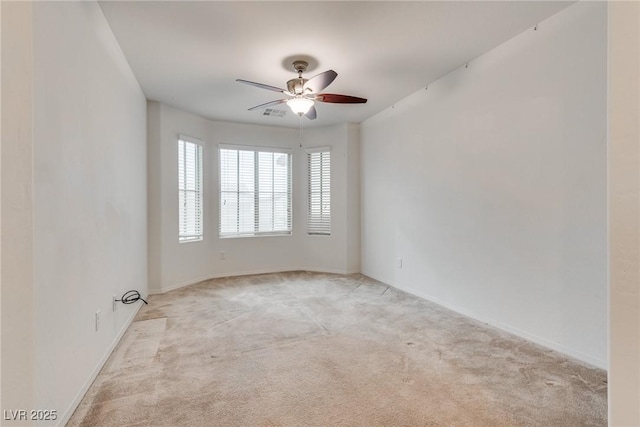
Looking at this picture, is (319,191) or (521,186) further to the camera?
(319,191)

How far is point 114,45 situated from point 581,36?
12.2ft

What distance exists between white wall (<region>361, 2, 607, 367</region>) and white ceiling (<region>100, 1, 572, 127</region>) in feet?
1.02

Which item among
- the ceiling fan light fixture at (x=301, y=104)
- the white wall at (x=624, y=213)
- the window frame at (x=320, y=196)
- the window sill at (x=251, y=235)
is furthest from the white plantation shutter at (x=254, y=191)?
the white wall at (x=624, y=213)

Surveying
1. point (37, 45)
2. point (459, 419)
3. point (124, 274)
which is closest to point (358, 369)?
point (459, 419)

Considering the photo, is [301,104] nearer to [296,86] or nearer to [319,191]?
[296,86]

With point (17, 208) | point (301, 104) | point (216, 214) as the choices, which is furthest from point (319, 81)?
point (216, 214)

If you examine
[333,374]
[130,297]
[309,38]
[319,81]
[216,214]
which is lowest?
[333,374]

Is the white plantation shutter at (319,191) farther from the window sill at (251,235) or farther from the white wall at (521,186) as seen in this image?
the white wall at (521,186)

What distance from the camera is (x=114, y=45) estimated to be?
8.61 feet

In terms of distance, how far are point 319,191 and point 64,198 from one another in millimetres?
4266

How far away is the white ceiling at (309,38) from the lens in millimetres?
→ 2279

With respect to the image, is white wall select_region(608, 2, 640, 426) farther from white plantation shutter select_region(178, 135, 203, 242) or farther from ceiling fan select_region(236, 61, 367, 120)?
white plantation shutter select_region(178, 135, 203, 242)

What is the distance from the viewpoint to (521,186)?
2732mm

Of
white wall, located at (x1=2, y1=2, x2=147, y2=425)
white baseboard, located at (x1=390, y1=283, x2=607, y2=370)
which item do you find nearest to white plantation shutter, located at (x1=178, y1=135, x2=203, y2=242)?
white wall, located at (x1=2, y1=2, x2=147, y2=425)
